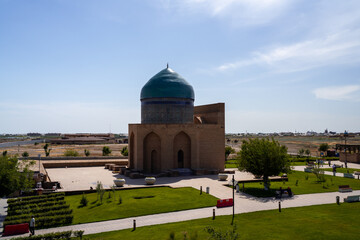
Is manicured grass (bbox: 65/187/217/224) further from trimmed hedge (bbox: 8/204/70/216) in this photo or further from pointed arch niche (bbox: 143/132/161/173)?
pointed arch niche (bbox: 143/132/161/173)

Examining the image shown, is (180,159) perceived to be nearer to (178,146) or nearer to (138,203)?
(178,146)

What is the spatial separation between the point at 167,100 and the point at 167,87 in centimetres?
152

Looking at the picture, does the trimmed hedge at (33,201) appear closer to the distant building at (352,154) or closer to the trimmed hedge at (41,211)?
A: the trimmed hedge at (41,211)

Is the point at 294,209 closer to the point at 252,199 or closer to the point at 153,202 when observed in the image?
the point at 252,199

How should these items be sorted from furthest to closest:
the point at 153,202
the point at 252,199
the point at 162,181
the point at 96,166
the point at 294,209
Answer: the point at 96,166
the point at 162,181
the point at 252,199
the point at 153,202
the point at 294,209

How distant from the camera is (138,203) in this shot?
18.4 meters

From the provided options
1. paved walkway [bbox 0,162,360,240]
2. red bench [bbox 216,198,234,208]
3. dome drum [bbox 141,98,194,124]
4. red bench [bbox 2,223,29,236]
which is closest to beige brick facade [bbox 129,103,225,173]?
dome drum [bbox 141,98,194,124]

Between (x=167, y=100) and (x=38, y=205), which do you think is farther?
(x=167, y=100)

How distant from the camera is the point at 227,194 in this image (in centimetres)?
2106

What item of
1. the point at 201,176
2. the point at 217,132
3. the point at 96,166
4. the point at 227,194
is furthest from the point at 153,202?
the point at 96,166

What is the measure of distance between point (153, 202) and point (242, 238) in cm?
776

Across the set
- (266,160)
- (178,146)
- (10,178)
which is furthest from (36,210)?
(178,146)

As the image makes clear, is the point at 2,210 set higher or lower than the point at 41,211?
lower

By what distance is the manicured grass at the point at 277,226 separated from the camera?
12789 mm
